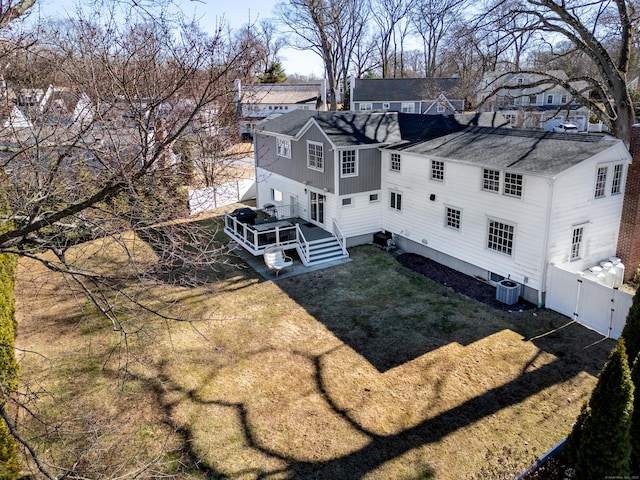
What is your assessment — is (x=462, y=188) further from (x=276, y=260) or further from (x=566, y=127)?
(x=566, y=127)

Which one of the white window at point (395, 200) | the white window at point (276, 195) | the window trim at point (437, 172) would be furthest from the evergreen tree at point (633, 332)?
the white window at point (276, 195)

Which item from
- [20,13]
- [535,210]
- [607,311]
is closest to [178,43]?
[20,13]

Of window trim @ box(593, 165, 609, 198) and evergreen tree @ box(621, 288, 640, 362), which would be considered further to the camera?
window trim @ box(593, 165, 609, 198)

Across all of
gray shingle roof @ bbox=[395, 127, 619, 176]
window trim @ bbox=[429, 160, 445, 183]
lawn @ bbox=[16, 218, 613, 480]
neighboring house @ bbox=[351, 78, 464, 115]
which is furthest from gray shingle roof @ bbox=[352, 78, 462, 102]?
lawn @ bbox=[16, 218, 613, 480]

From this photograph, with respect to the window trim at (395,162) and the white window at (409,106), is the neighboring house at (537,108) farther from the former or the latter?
the window trim at (395,162)

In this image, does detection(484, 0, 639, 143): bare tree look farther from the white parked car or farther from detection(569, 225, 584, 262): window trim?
the white parked car

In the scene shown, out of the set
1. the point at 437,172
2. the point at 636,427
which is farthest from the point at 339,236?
the point at 636,427
